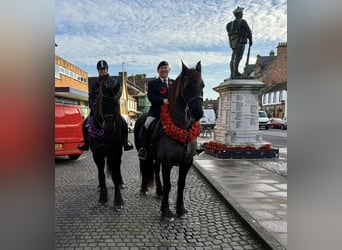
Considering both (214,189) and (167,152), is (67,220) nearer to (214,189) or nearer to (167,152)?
(167,152)

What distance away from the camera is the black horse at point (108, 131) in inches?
163

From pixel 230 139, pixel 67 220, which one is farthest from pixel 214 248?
pixel 230 139

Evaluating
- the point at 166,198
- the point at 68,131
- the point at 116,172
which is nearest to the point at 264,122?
the point at 68,131

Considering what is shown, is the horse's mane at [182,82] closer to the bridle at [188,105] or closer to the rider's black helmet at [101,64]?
the bridle at [188,105]

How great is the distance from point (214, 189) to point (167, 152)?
204 cm

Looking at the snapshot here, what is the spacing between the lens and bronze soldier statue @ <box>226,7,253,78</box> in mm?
9250

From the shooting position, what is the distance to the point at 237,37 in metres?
9.34

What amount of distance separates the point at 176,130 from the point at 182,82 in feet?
2.20

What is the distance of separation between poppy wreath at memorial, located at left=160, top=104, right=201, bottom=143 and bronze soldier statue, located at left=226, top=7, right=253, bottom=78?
20.6 ft

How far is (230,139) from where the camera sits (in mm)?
9203

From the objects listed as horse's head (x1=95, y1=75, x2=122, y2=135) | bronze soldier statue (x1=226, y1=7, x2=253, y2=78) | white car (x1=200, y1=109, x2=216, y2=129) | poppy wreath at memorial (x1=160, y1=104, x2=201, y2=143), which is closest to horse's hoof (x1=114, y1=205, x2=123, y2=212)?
horse's head (x1=95, y1=75, x2=122, y2=135)

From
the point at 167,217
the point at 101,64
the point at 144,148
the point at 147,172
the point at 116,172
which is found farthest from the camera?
the point at 147,172

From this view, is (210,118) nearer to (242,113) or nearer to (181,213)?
(242,113)
